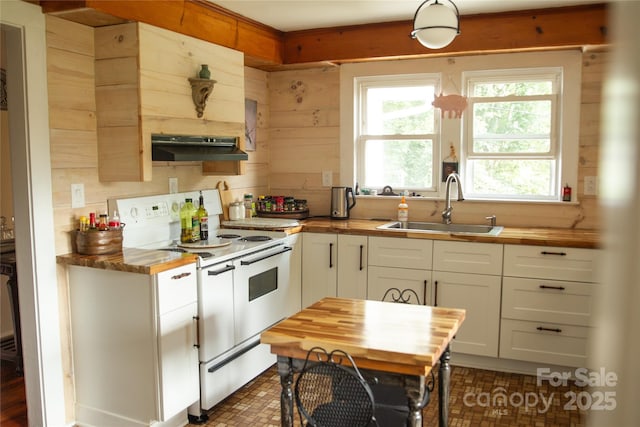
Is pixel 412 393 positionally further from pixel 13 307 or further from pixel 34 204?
pixel 13 307

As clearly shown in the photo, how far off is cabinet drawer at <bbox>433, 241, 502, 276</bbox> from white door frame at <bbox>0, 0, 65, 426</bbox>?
2235 mm

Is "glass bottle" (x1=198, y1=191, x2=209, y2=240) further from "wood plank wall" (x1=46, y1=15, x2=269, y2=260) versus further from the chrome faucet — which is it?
the chrome faucet

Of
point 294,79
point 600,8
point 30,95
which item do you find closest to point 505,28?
point 600,8

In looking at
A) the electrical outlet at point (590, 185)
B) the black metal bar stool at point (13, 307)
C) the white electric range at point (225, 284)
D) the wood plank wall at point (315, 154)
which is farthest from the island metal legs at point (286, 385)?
the electrical outlet at point (590, 185)

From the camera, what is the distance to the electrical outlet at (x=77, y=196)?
2.87 meters

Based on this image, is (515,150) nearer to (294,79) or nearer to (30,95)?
(294,79)

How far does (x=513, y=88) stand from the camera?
158 inches

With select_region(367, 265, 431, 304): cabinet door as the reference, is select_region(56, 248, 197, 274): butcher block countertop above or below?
above

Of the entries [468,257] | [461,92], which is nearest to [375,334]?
[468,257]

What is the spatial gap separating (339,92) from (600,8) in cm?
184

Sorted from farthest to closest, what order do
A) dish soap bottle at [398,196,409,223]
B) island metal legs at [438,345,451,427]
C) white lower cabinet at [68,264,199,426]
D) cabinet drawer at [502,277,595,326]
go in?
dish soap bottle at [398,196,409,223] → cabinet drawer at [502,277,595,326] → white lower cabinet at [68,264,199,426] → island metal legs at [438,345,451,427]

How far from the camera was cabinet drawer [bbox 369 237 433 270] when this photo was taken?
A: 3.68 m

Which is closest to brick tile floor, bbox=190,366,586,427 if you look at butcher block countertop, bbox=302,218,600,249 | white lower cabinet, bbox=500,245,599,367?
white lower cabinet, bbox=500,245,599,367

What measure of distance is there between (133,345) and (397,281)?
1763 millimetres
